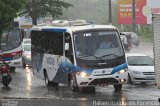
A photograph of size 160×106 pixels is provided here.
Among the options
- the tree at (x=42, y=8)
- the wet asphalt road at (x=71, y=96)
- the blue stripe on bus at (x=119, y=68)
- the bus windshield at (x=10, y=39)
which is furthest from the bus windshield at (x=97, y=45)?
the tree at (x=42, y=8)

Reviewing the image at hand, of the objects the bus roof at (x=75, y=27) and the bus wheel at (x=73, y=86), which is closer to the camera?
the bus wheel at (x=73, y=86)

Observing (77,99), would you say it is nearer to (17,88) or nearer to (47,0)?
(17,88)

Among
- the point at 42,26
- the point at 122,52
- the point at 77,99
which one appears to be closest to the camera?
the point at 77,99

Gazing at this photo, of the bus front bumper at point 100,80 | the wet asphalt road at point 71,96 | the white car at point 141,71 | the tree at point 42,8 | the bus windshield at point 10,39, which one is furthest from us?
the tree at point 42,8

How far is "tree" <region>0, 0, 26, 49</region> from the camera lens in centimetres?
2445

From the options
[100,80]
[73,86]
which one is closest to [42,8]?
[73,86]

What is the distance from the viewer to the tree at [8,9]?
24.5m

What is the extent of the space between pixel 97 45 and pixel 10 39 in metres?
12.7

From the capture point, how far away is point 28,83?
25.8 m

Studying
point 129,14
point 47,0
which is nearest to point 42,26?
point 47,0

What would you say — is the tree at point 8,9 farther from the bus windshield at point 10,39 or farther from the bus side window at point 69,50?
the bus windshield at point 10,39

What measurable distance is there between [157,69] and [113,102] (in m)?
3.70

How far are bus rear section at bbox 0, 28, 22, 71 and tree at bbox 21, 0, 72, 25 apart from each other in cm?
3043

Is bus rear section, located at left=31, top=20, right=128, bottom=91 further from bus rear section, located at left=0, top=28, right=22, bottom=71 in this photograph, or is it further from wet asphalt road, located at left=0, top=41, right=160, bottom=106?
bus rear section, located at left=0, top=28, right=22, bottom=71
